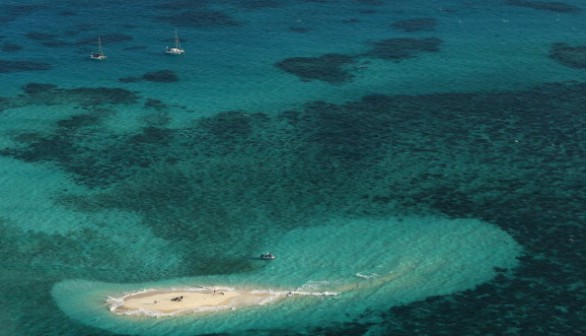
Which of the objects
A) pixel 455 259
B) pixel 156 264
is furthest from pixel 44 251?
pixel 455 259

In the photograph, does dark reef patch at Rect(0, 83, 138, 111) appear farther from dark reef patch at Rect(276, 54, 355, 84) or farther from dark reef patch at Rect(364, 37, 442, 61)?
dark reef patch at Rect(364, 37, 442, 61)

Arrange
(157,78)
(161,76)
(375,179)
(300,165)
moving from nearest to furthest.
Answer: (375,179), (300,165), (157,78), (161,76)

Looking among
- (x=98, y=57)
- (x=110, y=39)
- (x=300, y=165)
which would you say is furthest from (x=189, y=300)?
(x=110, y=39)

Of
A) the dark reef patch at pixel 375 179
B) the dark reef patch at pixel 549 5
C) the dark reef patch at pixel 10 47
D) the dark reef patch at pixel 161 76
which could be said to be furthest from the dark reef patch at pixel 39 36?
the dark reef patch at pixel 549 5

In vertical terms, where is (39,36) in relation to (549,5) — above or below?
below

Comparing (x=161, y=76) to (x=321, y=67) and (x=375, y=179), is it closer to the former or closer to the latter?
(x=321, y=67)

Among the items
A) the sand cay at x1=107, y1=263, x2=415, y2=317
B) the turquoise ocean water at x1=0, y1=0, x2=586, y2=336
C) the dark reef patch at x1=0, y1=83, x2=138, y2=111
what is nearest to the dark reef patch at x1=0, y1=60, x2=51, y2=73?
the turquoise ocean water at x1=0, y1=0, x2=586, y2=336

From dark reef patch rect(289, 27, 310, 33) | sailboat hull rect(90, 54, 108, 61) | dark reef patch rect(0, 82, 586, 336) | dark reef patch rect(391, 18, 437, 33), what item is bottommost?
dark reef patch rect(0, 82, 586, 336)
